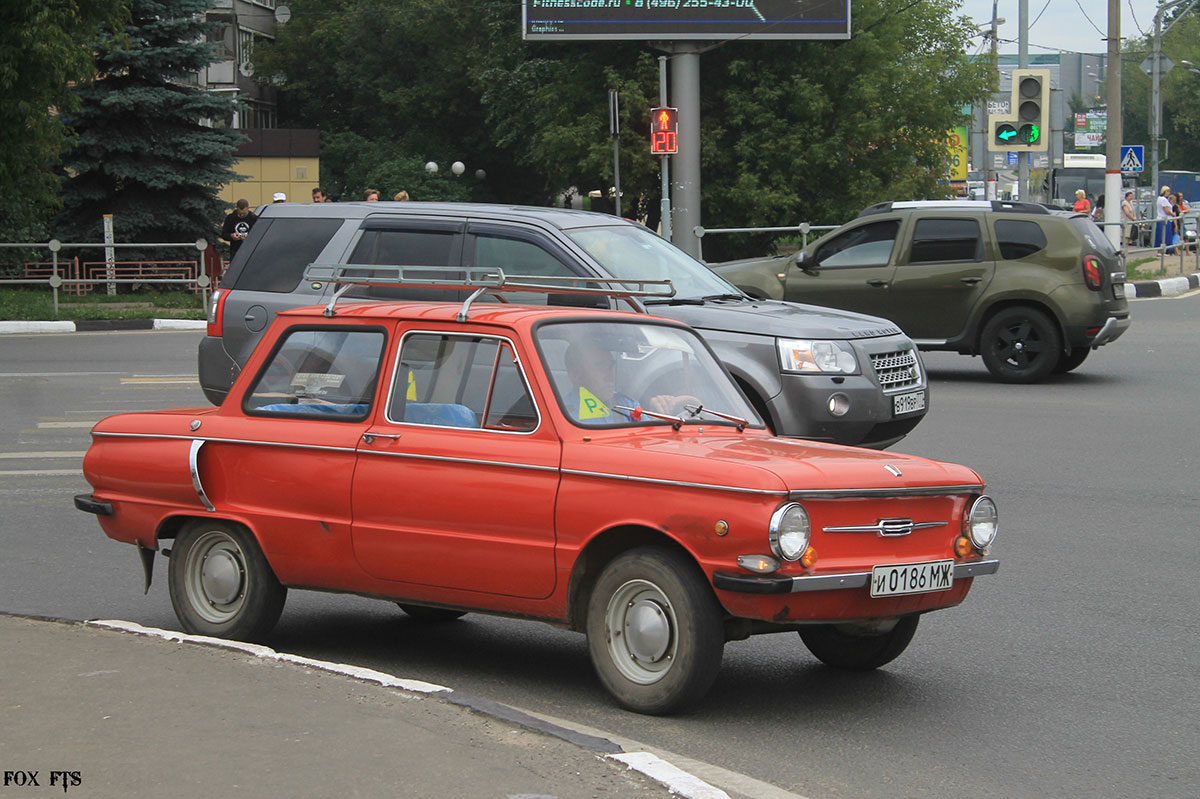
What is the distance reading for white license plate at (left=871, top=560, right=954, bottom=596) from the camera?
5434 mm

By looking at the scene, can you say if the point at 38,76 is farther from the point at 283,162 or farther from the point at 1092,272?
the point at 283,162

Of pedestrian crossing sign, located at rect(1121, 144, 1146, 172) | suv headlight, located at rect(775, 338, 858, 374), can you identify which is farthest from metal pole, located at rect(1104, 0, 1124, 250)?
suv headlight, located at rect(775, 338, 858, 374)

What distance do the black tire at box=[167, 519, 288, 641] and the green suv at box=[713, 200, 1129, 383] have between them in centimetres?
1055

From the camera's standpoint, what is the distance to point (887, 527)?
5516 millimetres

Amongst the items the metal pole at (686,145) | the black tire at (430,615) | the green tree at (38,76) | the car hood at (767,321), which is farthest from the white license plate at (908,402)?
the metal pole at (686,145)

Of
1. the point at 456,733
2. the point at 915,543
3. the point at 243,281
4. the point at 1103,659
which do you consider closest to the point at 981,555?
the point at 915,543

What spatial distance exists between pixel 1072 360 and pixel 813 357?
7670 mm

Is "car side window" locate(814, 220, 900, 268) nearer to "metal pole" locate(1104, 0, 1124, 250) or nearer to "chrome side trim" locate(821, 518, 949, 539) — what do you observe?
"chrome side trim" locate(821, 518, 949, 539)

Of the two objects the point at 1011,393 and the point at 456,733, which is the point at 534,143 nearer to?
the point at 1011,393

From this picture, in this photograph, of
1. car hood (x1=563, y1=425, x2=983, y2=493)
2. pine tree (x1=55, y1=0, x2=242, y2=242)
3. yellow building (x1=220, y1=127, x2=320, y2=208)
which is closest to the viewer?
car hood (x1=563, y1=425, x2=983, y2=493)

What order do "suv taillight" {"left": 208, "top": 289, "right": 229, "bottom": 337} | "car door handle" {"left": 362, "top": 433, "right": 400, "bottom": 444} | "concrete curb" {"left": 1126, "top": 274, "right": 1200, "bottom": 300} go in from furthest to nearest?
"concrete curb" {"left": 1126, "top": 274, "right": 1200, "bottom": 300} < "suv taillight" {"left": 208, "top": 289, "right": 229, "bottom": 337} < "car door handle" {"left": 362, "top": 433, "right": 400, "bottom": 444}

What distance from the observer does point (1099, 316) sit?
16.0 meters

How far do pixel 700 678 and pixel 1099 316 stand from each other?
1179 centimetres

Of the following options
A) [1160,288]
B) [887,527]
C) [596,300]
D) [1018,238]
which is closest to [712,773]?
[887,527]
